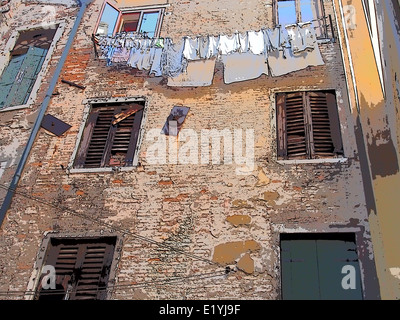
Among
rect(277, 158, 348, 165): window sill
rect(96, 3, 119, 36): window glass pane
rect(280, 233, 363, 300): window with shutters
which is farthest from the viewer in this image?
rect(96, 3, 119, 36): window glass pane

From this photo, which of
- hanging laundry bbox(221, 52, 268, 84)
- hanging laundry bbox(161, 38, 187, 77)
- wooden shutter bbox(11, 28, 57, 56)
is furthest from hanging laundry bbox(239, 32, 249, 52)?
wooden shutter bbox(11, 28, 57, 56)

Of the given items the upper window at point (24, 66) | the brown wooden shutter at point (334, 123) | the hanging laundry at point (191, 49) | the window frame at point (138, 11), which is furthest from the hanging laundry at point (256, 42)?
the upper window at point (24, 66)

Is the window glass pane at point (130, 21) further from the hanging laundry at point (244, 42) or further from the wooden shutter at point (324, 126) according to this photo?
the wooden shutter at point (324, 126)

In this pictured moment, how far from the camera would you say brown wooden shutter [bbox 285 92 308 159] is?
28.5 feet

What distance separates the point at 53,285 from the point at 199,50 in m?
5.21

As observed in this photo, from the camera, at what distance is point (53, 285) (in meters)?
7.78

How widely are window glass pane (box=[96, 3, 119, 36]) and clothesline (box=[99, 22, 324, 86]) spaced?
0.98ft

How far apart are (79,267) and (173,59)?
4.52 m

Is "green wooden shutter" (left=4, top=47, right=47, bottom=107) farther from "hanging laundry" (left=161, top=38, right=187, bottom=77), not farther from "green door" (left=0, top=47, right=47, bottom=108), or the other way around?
"hanging laundry" (left=161, top=38, right=187, bottom=77)

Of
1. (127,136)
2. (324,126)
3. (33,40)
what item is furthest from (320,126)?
(33,40)

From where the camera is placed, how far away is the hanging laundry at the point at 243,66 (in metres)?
9.80

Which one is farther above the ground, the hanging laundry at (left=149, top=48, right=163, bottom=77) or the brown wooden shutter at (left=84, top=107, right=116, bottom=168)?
the hanging laundry at (left=149, top=48, right=163, bottom=77)

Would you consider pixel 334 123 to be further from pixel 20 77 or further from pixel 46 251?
pixel 20 77
